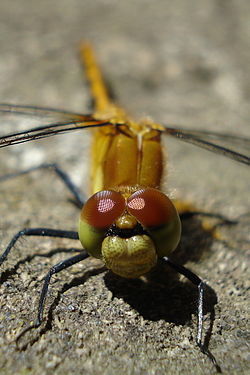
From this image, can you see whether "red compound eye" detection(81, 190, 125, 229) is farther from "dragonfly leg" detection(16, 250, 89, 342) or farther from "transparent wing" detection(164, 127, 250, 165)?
"transparent wing" detection(164, 127, 250, 165)

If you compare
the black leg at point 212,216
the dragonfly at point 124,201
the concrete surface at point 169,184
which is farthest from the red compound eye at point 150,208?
the black leg at point 212,216

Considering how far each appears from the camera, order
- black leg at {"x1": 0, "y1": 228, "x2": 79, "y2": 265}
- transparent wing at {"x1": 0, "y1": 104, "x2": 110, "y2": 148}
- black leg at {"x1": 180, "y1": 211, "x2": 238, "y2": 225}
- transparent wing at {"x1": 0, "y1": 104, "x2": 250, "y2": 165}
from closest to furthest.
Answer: transparent wing at {"x1": 0, "y1": 104, "x2": 110, "y2": 148}
black leg at {"x1": 0, "y1": 228, "x2": 79, "y2": 265}
transparent wing at {"x1": 0, "y1": 104, "x2": 250, "y2": 165}
black leg at {"x1": 180, "y1": 211, "x2": 238, "y2": 225}

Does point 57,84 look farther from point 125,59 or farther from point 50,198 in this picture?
point 50,198

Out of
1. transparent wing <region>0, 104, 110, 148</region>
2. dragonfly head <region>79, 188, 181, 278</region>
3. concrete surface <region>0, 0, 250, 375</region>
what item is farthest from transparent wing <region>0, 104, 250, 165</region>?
dragonfly head <region>79, 188, 181, 278</region>

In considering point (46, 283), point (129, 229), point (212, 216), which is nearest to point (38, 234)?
point (46, 283)

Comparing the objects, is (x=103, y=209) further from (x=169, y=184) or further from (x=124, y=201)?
(x=169, y=184)

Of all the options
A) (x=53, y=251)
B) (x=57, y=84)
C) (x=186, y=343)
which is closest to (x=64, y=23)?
(x=57, y=84)

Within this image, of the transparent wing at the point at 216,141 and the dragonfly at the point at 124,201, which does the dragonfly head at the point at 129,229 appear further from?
the transparent wing at the point at 216,141
